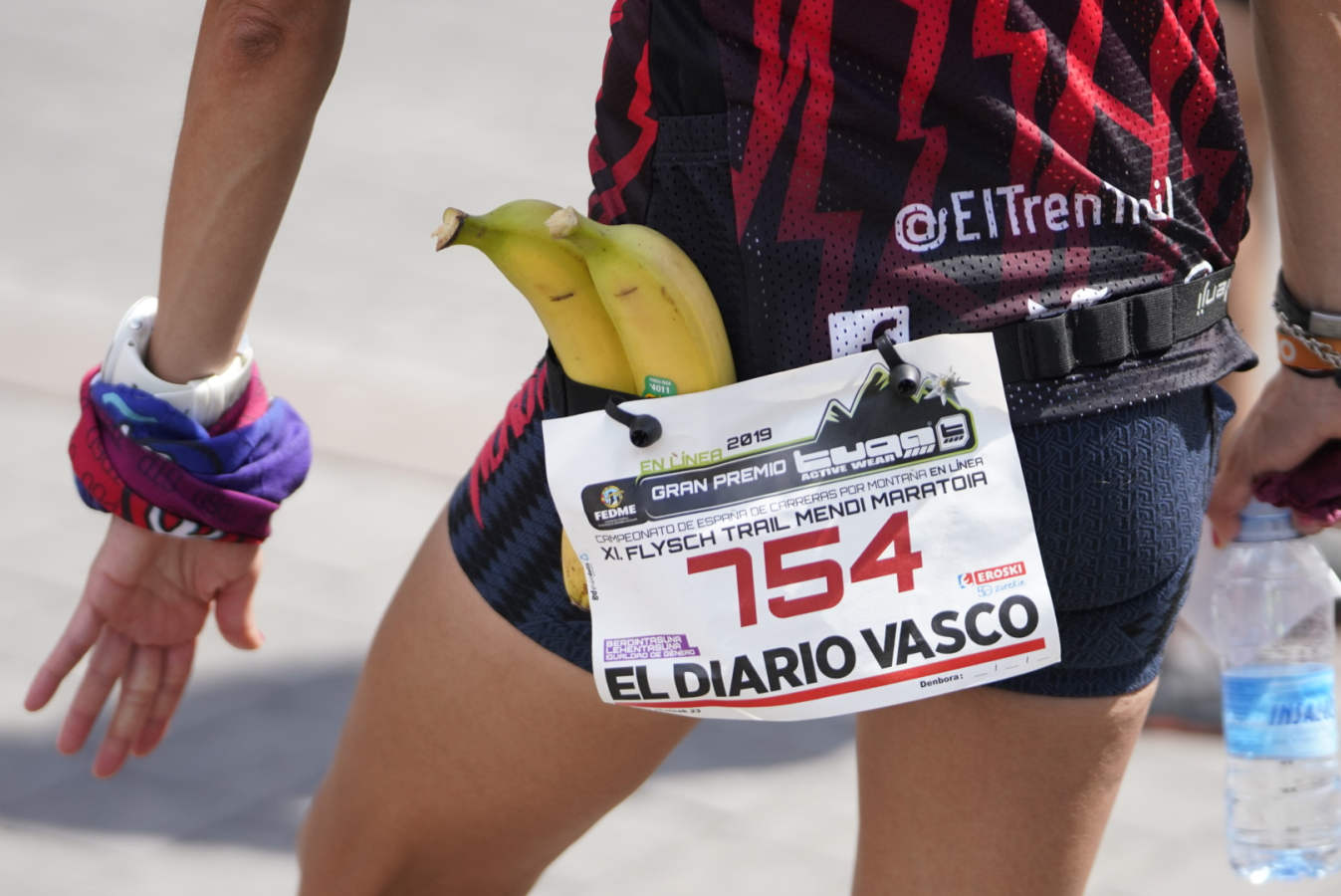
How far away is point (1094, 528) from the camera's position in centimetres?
137

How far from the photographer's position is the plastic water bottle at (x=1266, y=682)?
2.12 meters

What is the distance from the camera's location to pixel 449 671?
65.8 inches

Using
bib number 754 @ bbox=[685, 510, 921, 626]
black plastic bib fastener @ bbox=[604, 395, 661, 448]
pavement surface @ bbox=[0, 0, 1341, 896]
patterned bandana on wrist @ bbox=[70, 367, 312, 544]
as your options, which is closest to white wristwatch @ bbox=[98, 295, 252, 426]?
patterned bandana on wrist @ bbox=[70, 367, 312, 544]

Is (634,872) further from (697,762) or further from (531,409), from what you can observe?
(531,409)

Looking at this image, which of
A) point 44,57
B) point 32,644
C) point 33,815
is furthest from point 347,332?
point 44,57

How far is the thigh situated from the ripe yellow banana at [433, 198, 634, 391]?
31 centimetres

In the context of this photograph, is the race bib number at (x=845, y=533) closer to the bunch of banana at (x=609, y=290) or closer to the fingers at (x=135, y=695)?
the bunch of banana at (x=609, y=290)

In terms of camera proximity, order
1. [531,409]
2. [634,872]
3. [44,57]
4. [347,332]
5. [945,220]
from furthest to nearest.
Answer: [44,57]
[347,332]
[634,872]
[531,409]
[945,220]

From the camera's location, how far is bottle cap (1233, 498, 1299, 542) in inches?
75.5

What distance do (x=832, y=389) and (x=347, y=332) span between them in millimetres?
3624

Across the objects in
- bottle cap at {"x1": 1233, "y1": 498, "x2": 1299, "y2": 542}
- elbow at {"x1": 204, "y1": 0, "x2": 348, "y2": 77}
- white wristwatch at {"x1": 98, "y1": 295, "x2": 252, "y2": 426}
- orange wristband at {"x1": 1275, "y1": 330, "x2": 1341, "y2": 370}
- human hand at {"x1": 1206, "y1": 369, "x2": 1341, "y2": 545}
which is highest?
elbow at {"x1": 204, "y1": 0, "x2": 348, "y2": 77}

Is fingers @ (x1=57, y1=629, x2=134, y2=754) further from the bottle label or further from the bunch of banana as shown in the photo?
the bottle label

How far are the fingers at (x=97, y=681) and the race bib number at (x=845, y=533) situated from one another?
2.67ft

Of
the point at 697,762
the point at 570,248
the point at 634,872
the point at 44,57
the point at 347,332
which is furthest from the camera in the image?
the point at 44,57
